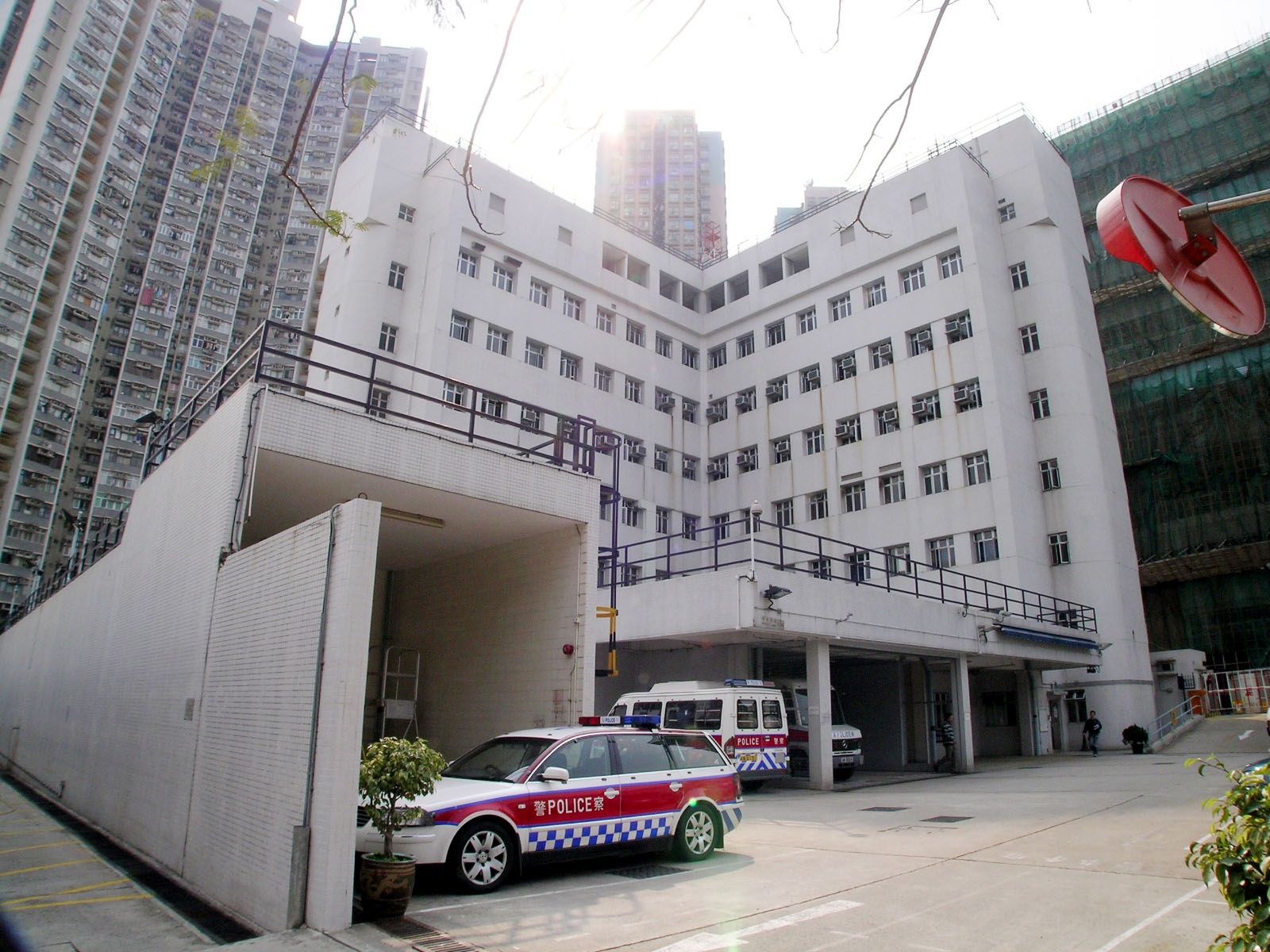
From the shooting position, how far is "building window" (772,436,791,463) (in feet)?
117

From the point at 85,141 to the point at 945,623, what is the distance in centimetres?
7137

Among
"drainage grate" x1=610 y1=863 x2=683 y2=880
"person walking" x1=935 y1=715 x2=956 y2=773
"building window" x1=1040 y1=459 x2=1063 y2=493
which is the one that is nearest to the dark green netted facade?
"building window" x1=1040 y1=459 x2=1063 y2=493

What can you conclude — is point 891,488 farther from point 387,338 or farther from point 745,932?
point 745,932

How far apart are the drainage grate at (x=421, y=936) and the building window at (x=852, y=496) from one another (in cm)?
2845

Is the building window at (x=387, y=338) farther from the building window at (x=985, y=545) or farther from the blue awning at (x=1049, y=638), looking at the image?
the blue awning at (x=1049, y=638)

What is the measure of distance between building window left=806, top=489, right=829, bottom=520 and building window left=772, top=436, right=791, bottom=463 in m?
2.09

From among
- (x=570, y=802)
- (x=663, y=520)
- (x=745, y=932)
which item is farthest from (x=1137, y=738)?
(x=745, y=932)

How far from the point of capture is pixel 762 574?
53.2ft

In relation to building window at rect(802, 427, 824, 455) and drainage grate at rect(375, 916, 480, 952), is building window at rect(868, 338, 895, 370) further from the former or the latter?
drainage grate at rect(375, 916, 480, 952)

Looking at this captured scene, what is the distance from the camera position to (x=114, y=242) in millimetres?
63375

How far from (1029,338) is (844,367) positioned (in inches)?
279

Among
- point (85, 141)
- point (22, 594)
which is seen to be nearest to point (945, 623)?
point (22, 594)

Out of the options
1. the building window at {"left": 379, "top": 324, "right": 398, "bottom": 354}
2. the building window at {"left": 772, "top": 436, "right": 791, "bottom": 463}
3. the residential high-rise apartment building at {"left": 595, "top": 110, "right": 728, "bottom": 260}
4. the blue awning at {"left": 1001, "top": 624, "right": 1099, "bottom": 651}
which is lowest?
the blue awning at {"left": 1001, "top": 624, "right": 1099, "bottom": 651}

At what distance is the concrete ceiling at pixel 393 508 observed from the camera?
9.70 metres
